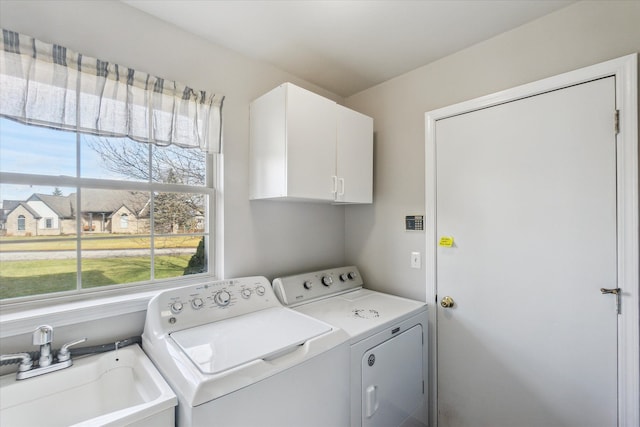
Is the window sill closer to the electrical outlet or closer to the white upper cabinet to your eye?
the white upper cabinet

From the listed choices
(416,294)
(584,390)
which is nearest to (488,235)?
(416,294)

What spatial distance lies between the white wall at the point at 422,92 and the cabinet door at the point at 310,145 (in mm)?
564

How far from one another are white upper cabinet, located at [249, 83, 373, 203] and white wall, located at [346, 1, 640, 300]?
0.98 feet

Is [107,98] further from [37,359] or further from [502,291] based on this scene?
[502,291]

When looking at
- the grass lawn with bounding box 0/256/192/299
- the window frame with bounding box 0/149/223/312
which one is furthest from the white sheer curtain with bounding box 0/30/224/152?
the grass lawn with bounding box 0/256/192/299

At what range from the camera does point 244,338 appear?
1.29m

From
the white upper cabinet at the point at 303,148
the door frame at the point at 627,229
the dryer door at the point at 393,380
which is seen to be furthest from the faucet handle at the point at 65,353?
the door frame at the point at 627,229

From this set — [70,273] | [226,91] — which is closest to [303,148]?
[226,91]

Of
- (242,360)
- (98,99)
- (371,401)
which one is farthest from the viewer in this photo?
(371,401)

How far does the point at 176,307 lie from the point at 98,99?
106 centimetres

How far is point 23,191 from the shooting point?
4.23 feet

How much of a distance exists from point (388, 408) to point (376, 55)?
2.14 meters

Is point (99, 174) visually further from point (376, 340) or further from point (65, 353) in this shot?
point (376, 340)

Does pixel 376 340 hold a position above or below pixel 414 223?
below
